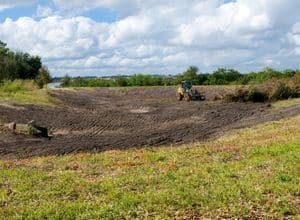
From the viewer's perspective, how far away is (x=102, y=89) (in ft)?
178

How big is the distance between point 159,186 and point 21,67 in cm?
6158

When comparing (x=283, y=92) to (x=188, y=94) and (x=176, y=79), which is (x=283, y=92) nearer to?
(x=188, y=94)

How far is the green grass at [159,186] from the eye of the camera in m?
7.89

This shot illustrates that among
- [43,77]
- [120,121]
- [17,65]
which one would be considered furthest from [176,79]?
[120,121]

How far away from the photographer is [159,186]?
941 cm

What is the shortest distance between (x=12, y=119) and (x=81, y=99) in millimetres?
16687

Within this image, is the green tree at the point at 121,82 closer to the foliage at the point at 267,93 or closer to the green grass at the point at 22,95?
the green grass at the point at 22,95

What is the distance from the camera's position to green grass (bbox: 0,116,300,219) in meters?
7.89

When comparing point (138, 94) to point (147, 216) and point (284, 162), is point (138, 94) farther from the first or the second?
point (147, 216)

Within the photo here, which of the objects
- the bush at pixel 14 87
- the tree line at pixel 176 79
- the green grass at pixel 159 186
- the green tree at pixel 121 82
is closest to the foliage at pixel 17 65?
the tree line at pixel 176 79

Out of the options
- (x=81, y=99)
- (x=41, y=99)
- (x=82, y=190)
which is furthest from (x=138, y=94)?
(x=82, y=190)

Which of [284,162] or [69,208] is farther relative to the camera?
[284,162]

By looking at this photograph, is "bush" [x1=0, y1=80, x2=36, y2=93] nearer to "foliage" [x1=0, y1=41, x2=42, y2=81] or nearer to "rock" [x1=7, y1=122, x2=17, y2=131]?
"foliage" [x1=0, y1=41, x2=42, y2=81]

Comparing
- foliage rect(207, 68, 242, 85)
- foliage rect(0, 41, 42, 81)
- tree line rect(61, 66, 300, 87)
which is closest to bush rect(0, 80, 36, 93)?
foliage rect(0, 41, 42, 81)
